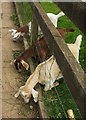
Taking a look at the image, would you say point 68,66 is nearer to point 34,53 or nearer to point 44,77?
point 44,77

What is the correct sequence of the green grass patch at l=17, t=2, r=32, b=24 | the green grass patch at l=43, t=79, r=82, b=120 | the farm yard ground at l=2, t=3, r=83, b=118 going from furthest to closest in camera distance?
the green grass patch at l=17, t=2, r=32, b=24 → the farm yard ground at l=2, t=3, r=83, b=118 → the green grass patch at l=43, t=79, r=82, b=120

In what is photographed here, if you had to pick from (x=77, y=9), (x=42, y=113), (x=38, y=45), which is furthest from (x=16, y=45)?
(x=77, y=9)

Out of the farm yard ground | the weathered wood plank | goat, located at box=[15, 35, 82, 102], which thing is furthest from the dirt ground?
the weathered wood plank

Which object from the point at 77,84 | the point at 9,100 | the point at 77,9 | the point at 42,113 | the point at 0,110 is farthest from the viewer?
the point at 9,100

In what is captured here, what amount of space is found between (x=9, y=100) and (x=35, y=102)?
0.32 m

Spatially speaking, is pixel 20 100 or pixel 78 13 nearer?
pixel 78 13

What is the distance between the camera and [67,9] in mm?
2482

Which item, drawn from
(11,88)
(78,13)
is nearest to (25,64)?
(11,88)

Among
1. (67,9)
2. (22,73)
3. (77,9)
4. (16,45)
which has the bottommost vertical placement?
(16,45)

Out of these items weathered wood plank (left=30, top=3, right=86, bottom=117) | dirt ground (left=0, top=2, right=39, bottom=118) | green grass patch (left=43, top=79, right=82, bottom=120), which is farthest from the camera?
dirt ground (left=0, top=2, right=39, bottom=118)

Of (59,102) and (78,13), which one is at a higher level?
(78,13)

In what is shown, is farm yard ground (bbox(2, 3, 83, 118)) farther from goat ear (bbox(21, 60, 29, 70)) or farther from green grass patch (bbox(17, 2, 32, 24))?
green grass patch (bbox(17, 2, 32, 24))

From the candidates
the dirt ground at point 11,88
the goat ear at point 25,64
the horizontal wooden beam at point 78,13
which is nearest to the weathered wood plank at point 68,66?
the horizontal wooden beam at point 78,13

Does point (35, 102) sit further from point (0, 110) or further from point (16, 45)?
point (16, 45)
